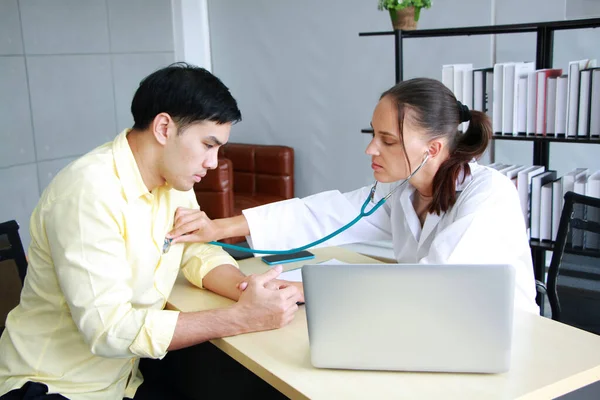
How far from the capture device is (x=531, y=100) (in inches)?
114

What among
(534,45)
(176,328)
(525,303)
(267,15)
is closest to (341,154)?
(267,15)

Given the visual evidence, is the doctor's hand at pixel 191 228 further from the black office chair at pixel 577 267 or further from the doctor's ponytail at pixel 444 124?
the black office chair at pixel 577 267

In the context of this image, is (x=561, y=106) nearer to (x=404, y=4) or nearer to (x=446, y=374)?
(x=404, y=4)

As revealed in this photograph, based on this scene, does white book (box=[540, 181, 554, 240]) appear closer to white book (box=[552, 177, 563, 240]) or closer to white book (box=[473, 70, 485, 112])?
white book (box=[552, 177, 563, 240])

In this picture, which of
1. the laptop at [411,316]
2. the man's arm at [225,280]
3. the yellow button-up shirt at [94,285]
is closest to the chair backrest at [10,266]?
the yellow button-up shirt at [94,285]

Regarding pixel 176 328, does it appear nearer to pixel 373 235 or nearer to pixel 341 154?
pixel 373 235

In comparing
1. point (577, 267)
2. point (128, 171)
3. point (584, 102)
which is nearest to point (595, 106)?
point (584, 102)

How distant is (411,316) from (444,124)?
0.77 metres

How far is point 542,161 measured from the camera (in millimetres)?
3092

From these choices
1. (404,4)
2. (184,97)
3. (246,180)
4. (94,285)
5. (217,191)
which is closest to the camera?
(94,285)

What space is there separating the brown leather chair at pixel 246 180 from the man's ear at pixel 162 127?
276cm

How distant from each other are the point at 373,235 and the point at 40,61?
3.26 metres

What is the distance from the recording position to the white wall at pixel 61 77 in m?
4.40

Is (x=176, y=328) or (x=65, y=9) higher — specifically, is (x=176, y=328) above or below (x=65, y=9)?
below
